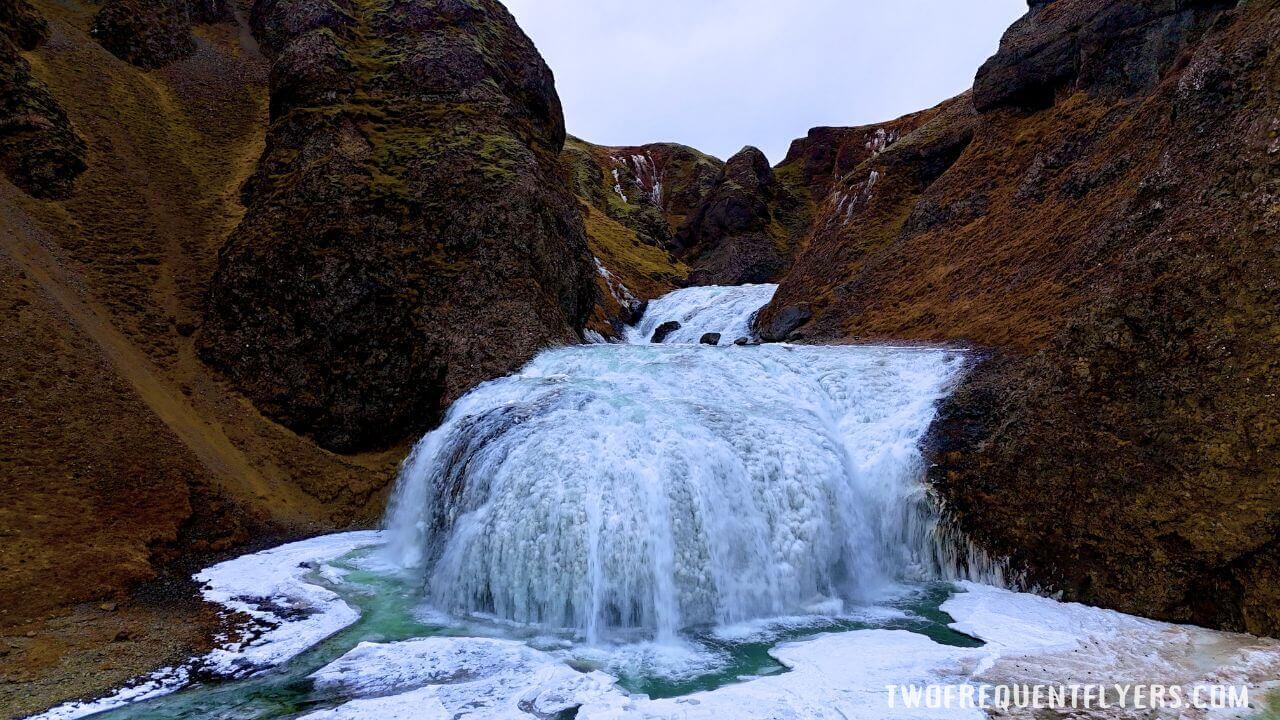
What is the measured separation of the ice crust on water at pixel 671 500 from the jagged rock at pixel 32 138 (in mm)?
14792

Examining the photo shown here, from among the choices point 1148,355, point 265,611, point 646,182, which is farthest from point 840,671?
point 646,182

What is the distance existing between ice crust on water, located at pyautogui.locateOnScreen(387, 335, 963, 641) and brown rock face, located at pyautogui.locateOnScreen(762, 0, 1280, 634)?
1254mm

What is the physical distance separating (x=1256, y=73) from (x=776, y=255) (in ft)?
155

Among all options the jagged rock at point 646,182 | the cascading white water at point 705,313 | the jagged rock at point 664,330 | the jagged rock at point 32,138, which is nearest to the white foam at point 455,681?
the jagged rock at point 32,138

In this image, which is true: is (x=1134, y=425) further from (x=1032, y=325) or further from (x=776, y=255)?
(x=776, y=255)

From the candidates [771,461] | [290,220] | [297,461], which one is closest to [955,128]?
[771,461]

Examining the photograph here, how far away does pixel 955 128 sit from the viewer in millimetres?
26703

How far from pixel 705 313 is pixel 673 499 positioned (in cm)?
2351

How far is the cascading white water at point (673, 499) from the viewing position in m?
9.49

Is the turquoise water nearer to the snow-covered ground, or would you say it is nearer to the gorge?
the gorge

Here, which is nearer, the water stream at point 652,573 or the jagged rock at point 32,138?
the water stream at point 652,573

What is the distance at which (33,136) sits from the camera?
57.6 feet

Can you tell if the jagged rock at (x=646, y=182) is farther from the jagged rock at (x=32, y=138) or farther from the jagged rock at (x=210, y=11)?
the jagged rock at (x=32, y=138)

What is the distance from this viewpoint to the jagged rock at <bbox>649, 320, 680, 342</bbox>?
104 feet
